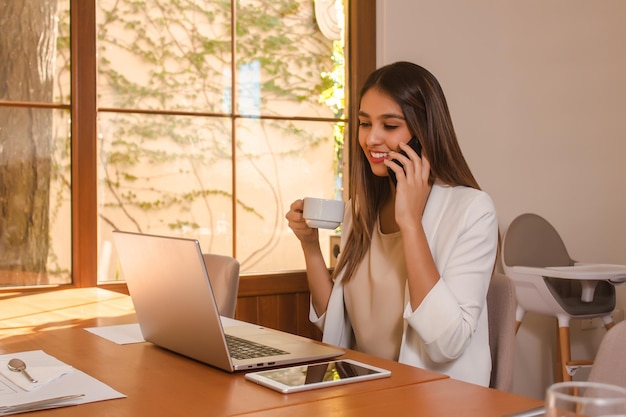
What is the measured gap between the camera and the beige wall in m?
3.78

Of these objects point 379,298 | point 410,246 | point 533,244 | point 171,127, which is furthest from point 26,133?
point 533,244

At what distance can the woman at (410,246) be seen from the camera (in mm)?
1661

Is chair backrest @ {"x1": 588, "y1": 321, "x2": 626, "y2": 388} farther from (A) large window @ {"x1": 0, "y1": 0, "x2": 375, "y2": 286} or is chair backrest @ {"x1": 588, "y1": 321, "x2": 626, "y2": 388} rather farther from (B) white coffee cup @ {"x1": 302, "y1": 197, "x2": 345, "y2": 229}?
(A) large window @ {"x1": 0, "y1": 0, "x2": 375, "y2": 286}

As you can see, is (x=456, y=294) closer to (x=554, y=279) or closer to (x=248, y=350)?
(x=248, y=350)

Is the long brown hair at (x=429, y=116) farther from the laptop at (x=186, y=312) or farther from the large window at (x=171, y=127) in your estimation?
the large window at (x=171, y=127)

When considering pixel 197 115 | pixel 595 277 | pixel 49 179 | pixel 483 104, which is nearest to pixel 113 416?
pixel 49 179

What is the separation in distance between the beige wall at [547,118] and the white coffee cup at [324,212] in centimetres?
199

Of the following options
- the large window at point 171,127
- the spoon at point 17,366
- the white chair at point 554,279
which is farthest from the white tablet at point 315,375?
the white chair at point 554,279

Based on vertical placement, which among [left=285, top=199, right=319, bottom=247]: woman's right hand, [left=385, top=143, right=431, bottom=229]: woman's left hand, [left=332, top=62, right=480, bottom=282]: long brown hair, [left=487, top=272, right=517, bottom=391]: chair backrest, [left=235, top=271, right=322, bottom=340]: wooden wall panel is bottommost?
[left=235, top=271, right=322, bottom=340]: wooden wall panel

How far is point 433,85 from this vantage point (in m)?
1.88

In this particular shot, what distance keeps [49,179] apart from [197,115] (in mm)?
622

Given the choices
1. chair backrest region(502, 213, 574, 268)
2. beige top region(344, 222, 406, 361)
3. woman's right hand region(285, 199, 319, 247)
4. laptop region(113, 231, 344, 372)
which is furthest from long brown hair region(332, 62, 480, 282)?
chair backrest region(502, 213, 574, 268)

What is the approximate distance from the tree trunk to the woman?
1263 mm

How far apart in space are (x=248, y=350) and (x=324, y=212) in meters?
0.48
